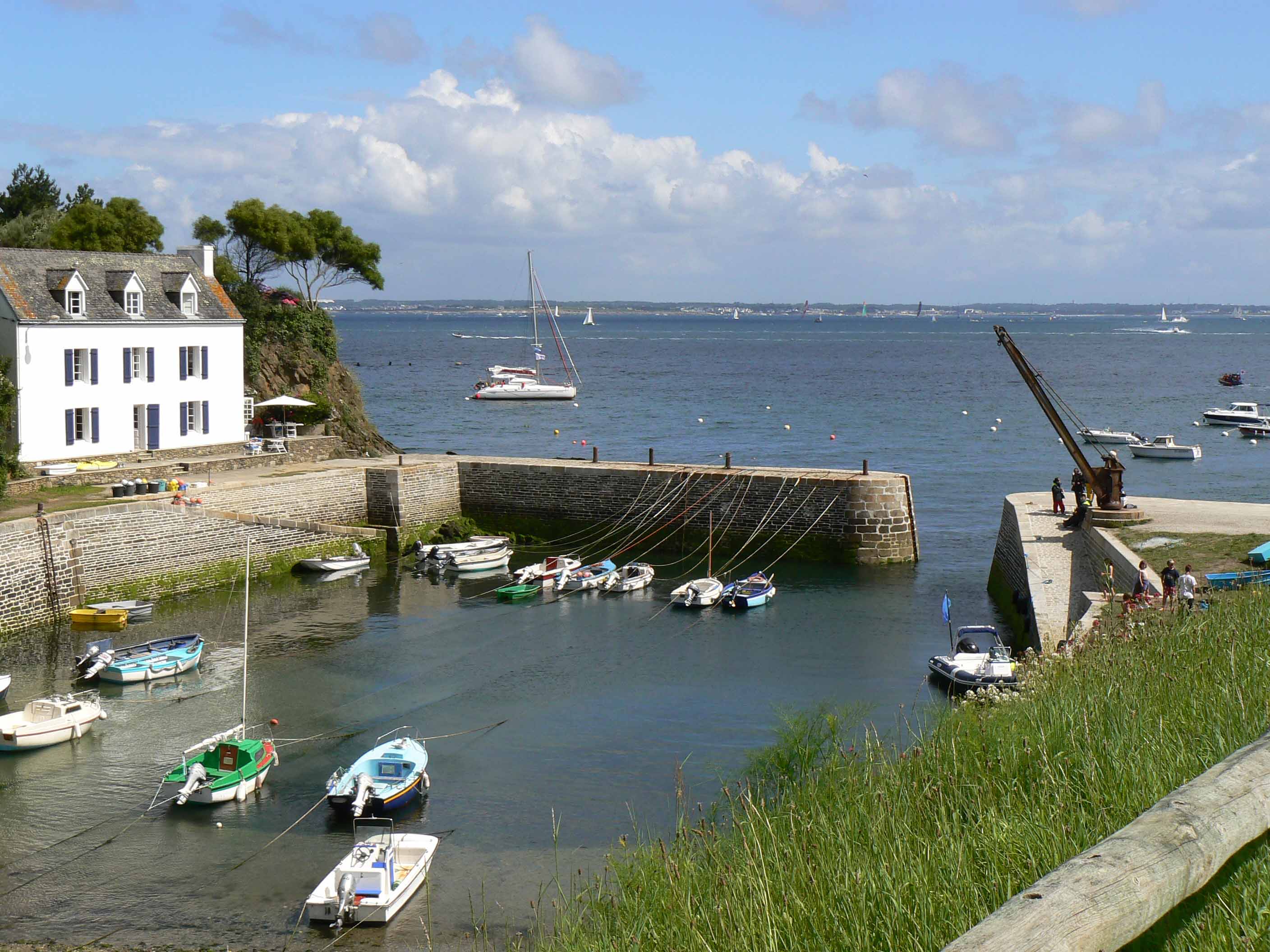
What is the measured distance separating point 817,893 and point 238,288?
53969mm

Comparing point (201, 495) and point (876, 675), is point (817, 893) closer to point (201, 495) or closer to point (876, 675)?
point (876, 675)

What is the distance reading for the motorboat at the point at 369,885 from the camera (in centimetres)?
1717

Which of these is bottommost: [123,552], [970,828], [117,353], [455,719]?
[455,719]

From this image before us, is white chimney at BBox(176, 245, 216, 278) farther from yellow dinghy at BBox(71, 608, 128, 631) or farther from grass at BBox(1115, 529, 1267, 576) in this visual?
grass at BBox(1115, 529, 1267, 576)

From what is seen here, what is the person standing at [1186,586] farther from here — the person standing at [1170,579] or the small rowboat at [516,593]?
the small rowboat at [516,593]

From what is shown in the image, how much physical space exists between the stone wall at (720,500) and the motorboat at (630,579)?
4.65 meters

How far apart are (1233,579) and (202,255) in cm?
4143

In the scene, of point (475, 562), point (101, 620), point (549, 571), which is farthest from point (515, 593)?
point (101, 620)

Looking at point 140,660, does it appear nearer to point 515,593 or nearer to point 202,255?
point 515,593

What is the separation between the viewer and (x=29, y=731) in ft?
79.8

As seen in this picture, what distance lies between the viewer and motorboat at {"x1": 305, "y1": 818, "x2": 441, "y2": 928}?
17.2 meters

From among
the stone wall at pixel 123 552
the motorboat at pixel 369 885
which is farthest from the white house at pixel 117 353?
the motorboat at pixel 369 885

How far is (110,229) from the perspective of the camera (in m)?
56.6

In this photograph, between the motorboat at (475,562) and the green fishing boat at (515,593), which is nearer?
the green fishing boat at (515,593)
